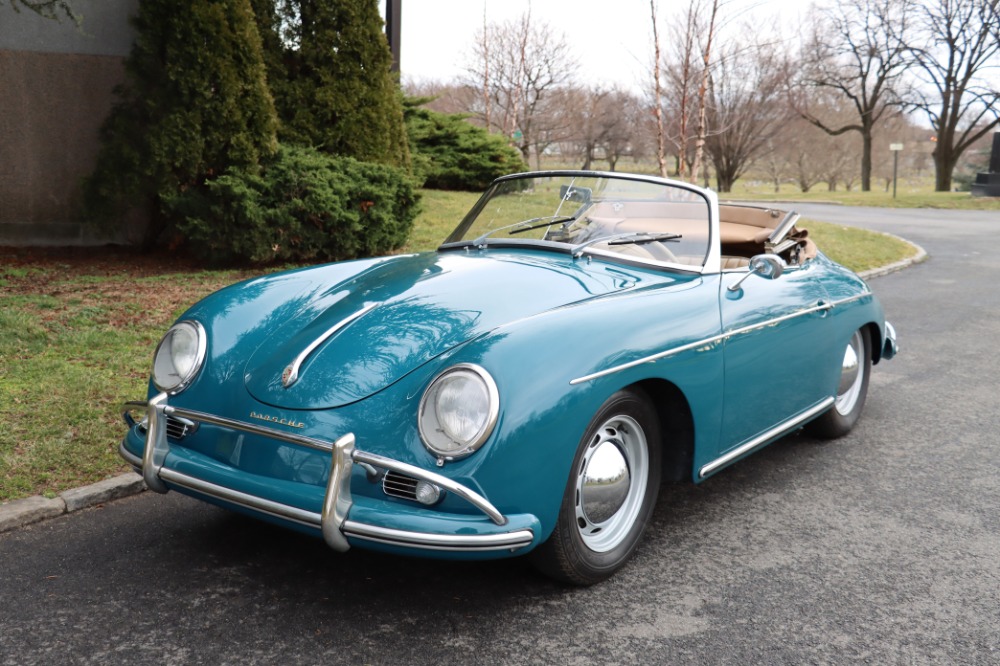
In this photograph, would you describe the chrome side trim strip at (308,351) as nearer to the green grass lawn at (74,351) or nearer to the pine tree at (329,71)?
the green grass lawn at (74,351)

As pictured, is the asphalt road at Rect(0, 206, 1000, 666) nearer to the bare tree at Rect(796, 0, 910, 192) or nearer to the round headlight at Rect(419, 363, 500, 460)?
the round headlight at Rect(419, 363, 500, 460)

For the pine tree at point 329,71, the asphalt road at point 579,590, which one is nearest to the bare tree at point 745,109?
the pine tree at point 329,71

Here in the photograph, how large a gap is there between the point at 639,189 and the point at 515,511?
6.38ft

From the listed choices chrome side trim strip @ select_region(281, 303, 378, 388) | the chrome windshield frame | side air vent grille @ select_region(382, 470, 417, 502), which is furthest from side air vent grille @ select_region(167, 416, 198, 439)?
the chrome windshield frame

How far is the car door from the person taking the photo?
11.6 ft

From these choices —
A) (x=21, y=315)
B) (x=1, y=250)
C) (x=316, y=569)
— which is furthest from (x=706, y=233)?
(x=1, y=250)

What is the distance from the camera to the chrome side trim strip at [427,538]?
2.43m

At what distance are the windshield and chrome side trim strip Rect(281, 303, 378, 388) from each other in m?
1.07

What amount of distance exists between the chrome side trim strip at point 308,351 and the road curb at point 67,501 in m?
1.30

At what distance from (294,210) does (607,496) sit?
6324mm

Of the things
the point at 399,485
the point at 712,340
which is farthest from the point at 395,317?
the point at 712,340

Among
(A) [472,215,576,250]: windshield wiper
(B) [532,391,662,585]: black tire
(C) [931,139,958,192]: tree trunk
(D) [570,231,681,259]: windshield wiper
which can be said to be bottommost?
(B) [532,391,662,585]: black tire

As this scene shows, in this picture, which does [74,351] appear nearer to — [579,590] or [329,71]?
[579,590]

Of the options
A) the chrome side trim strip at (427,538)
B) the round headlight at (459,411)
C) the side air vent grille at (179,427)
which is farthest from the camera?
the side air vent grille at (179,427)
